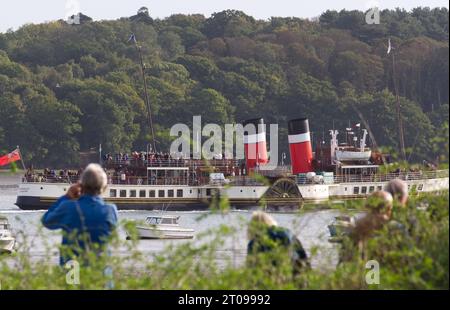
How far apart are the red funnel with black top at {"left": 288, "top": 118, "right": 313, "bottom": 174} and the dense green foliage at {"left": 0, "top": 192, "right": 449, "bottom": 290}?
53.0m

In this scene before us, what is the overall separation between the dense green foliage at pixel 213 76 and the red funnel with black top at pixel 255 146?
20.2 metres

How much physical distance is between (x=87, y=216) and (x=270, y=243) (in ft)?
5.17

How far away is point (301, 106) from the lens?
118 metres

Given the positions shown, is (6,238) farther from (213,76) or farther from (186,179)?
(213,76)

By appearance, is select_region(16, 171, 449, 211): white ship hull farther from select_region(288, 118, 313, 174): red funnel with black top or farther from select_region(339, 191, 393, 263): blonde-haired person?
select_region(339, 191, 393, 263): blonde-haired person

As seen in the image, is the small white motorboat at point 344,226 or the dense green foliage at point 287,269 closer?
the dense green foliage at point 287,269

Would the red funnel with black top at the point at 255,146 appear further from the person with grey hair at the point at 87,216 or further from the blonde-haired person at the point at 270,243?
the blonde-haired person at the point at 270,243

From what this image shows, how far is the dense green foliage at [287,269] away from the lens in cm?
1202

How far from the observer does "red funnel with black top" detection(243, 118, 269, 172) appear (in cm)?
6794

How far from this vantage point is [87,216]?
12.8 m

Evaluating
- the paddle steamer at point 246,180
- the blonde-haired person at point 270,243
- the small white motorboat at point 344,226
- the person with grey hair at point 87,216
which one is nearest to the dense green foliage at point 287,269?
the blonde-haired person at point 270,243

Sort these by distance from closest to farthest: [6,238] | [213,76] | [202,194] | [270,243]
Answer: [270,243] → [6,238] → [202,194] → [213,76]

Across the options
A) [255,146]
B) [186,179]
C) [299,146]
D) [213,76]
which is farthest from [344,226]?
[213,76]

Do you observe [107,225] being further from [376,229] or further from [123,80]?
[123,80]
